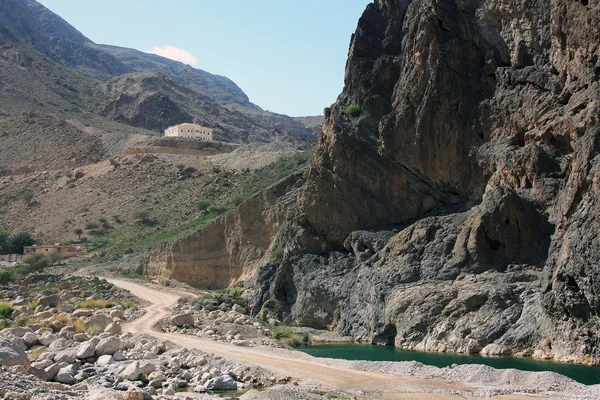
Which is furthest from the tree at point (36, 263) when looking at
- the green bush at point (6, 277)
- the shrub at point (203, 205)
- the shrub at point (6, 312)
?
the shrub at point (6, 312)

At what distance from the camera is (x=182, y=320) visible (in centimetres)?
3991

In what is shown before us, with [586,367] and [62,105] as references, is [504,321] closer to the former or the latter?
[586,367]

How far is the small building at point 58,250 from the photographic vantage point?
81.8m

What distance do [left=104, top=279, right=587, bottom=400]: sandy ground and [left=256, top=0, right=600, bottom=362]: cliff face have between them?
8.03m

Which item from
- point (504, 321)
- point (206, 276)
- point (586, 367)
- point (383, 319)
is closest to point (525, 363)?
point (586, 367)

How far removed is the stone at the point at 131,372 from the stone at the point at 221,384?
2.53 meters

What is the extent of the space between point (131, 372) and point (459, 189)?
2714 centimetres

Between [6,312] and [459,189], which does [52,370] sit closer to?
[6,312]

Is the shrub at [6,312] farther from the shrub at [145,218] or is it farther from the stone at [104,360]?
the shrub at [145,218]

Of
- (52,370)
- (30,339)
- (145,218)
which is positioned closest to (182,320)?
(30,339)

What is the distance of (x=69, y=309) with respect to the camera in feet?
144

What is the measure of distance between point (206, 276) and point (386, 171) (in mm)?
24012

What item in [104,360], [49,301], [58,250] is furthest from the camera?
[58,250]

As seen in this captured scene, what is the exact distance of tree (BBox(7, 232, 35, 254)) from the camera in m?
85.5
